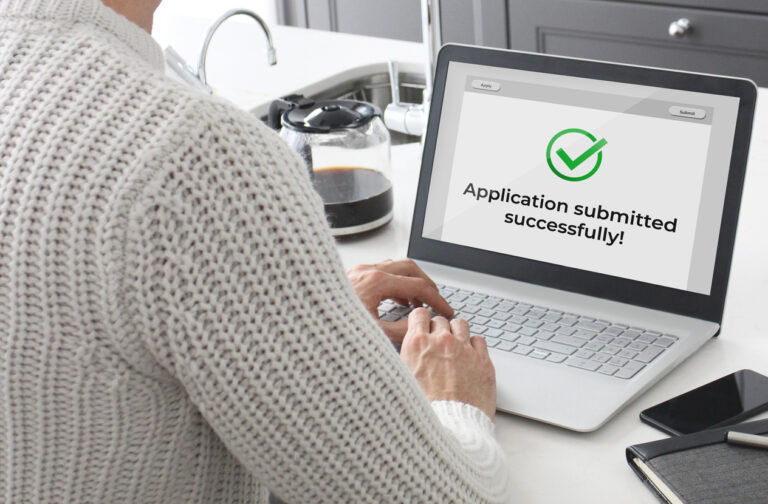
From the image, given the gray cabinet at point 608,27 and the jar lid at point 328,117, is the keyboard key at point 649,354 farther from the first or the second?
the gray cabinet at point 608,27

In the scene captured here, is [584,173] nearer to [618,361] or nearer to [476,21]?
[618,361]

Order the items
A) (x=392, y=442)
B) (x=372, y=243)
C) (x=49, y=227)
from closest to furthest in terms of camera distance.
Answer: (x=49, y=227)
(x=392, y=442)
(x=372, y=243)

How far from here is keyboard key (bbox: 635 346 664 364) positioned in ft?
3.27

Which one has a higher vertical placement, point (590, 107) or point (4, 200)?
point (4, 200)

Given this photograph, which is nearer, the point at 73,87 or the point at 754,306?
the point at 73,87

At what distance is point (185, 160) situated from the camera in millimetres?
564

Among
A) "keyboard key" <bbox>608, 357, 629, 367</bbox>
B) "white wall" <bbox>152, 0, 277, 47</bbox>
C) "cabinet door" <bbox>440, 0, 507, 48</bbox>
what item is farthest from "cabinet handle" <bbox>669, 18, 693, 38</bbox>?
"keyboard key" <bbox>608, 357, 629, 367</bbox>

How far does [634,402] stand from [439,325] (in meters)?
0.22

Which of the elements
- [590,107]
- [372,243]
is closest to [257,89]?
[372,243]

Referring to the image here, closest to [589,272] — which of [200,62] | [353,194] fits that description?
[353,194]

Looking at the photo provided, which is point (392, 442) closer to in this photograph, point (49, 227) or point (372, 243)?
point (49, 227)

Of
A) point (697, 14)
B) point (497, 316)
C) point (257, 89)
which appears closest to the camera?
point (497, 316)

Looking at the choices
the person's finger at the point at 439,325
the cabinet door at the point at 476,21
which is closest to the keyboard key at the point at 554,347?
the person's finger at the point at 439,325

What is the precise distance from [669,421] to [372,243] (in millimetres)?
580
